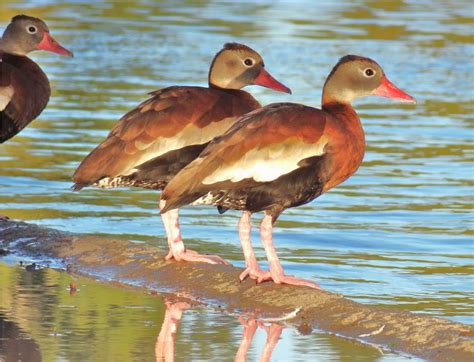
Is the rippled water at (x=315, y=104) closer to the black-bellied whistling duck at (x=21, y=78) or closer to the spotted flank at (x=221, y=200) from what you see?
the black-bellied whistling duck at (x=21, y=78)

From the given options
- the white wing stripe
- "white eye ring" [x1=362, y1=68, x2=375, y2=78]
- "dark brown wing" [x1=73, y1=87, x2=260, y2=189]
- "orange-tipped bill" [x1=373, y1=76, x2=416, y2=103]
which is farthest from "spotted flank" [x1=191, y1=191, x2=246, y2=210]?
"orange-tipped bill" [x1=373, y1=76, x2=416, y2=103]

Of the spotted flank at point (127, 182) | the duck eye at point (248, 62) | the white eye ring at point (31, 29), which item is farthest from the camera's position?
the white eye ring at point (31, 29)

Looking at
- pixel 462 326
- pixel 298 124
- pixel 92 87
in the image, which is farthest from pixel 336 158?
pixel 92 87

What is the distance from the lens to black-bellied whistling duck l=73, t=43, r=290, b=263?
401 inches

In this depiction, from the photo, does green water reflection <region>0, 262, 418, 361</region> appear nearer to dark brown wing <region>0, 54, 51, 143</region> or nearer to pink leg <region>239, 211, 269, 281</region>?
pink leg <region>239, 211, 269, 281</region>

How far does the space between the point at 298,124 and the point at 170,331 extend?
5.46 ft

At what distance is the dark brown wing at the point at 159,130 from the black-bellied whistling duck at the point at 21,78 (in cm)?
373

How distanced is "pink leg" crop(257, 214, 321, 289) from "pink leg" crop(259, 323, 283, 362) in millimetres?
767

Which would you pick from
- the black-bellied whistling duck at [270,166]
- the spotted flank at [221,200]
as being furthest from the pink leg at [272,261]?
the spotted flank at [221,200]

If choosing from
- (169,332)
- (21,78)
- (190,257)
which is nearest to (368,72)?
(190,257)

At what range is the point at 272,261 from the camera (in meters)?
9.80

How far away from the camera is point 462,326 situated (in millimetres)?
8688

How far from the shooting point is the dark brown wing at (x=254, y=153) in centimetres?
935

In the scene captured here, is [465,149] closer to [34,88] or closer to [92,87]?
[34,88]
